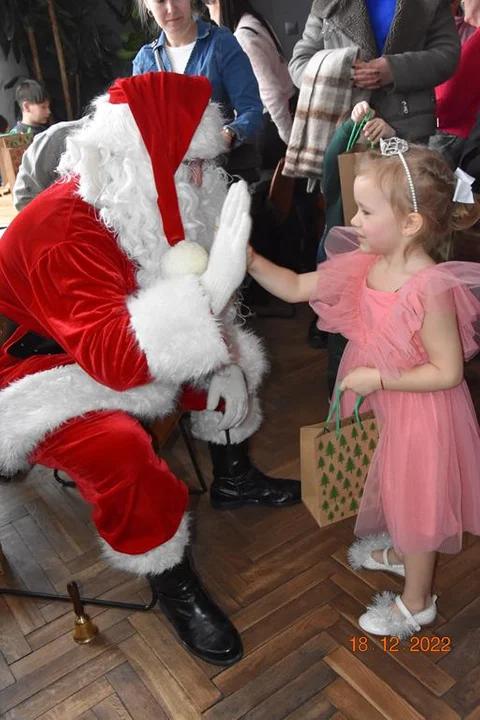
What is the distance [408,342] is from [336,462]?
0.31 meters

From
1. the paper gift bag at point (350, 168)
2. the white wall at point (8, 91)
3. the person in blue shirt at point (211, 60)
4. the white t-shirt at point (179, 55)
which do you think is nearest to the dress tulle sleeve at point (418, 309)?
the paper gift bag at point (350, 168)

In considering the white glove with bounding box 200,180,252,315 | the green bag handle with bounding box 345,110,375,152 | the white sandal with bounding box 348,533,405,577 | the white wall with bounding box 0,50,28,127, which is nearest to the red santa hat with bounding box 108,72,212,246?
the white glove with bounding box 200,180,252,315

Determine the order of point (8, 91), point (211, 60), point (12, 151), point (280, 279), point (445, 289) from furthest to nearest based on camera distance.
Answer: point (8, 91) → point (12, 151) → point (211, 60) → point (280, 279) → point (445, 289)

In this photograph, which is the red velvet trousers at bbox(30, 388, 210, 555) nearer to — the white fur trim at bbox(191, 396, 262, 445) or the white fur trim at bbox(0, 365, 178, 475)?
the white fur trim at bbox(0, 365, 178, 475)

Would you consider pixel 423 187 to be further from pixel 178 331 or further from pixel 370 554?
pixel 370 554

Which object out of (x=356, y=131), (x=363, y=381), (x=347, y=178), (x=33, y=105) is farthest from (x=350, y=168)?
(x=33, y=105)

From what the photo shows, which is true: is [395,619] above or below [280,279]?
below

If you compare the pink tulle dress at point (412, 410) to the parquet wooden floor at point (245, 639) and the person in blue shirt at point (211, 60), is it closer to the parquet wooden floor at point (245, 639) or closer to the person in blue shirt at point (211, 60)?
the parquet wooden floor at point (245, 639)

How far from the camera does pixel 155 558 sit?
1323 mm

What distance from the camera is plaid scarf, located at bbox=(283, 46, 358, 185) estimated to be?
1.83 m

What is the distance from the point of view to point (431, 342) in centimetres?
116

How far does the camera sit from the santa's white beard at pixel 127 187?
1271 millimetres

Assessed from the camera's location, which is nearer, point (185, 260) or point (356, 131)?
point (185, 260)

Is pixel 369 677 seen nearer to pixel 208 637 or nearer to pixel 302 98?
pixel 208 637
